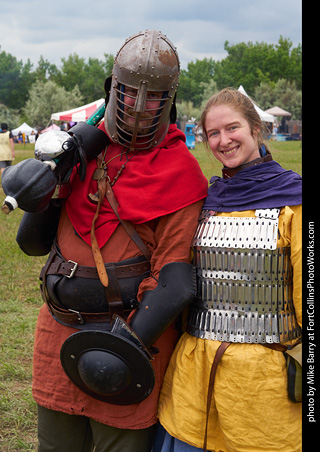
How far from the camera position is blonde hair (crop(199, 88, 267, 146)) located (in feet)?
7.53

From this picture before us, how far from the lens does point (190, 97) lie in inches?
3472

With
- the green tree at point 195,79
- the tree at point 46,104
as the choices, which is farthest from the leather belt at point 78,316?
the green tree at point 195,79

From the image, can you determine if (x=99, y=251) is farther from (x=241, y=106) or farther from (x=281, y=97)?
(x=281, y=97)

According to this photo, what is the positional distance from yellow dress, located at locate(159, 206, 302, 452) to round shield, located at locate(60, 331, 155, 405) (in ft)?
0.72

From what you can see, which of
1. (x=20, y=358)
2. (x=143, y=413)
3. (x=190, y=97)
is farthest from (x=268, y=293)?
(x=190, y=97)

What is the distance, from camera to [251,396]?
6.89ft

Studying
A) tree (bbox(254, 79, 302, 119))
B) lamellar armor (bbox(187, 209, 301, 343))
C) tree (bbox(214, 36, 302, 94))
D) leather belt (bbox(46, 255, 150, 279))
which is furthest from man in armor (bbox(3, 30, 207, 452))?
tree (bbox(214, 36, 302, 94))

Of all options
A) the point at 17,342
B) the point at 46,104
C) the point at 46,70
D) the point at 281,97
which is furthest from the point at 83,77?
the point at 17,342

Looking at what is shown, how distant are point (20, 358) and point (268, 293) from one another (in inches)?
114

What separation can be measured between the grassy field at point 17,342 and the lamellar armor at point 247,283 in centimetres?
54

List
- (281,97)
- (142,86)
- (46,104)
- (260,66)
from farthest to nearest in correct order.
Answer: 1. (260,66)
2. (281,97)
3. (46,104)
4. (142,86)

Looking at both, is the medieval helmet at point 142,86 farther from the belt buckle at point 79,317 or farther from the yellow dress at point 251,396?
the belt buckle at point 79,317

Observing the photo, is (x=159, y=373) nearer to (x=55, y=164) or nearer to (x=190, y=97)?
(x=55, y=164)

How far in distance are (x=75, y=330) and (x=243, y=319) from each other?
29.0 inches
